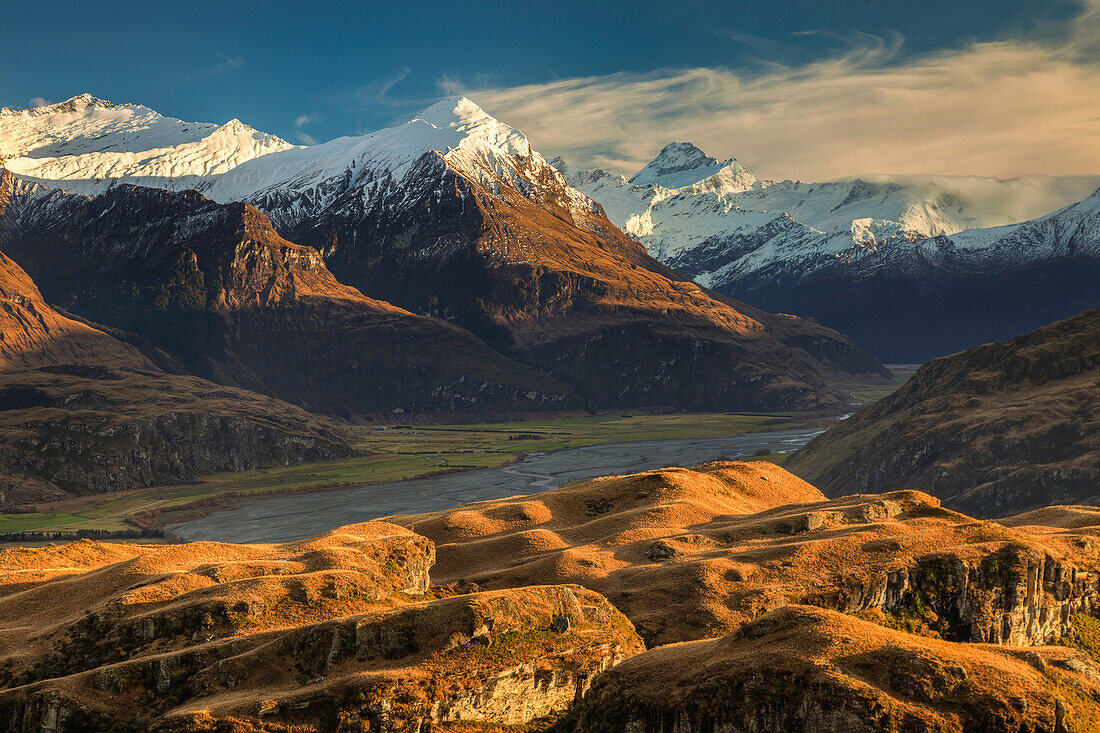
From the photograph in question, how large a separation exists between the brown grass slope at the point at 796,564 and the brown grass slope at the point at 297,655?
11265 millimetres

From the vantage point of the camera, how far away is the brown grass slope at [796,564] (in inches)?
3118

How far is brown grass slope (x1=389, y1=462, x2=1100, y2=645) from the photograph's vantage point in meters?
79.2

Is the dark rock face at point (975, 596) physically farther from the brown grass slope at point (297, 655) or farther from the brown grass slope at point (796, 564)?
the brown grass slope at point (297, 655)

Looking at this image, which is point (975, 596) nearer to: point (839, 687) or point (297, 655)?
point (839, 687)

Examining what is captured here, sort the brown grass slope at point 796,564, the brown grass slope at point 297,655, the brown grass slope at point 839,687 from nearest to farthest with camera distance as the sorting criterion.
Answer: the brown grass slope at point 839,687 < the brown grass slope at point 297,655 < the brown grass slope at point 796,564

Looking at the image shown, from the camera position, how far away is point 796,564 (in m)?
84.2

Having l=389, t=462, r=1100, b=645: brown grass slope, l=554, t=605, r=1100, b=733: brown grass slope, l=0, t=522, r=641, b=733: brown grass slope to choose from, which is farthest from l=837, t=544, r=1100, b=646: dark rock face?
l=0, t=522, r=641, b=733: brown grass slope

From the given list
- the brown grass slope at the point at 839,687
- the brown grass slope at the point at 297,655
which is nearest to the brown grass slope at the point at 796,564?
the brown grass slope at the point at 297,655

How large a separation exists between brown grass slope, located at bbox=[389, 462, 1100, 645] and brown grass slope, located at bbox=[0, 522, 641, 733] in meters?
11.3

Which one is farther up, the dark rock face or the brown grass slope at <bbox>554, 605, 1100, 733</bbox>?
the brown grass slope at <bbox>554, 605, 1100, 733</bbox>

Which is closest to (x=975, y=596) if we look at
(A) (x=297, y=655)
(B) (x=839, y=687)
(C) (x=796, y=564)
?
(C) (x=796, y=564)

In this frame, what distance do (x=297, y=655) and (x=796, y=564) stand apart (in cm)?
4406

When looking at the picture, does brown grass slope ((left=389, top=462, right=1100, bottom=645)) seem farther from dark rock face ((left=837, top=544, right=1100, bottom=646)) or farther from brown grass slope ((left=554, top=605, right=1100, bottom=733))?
brown grass slope ((left=554, top=605, right=1100, bottom=733))

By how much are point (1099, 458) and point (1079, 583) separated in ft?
373
